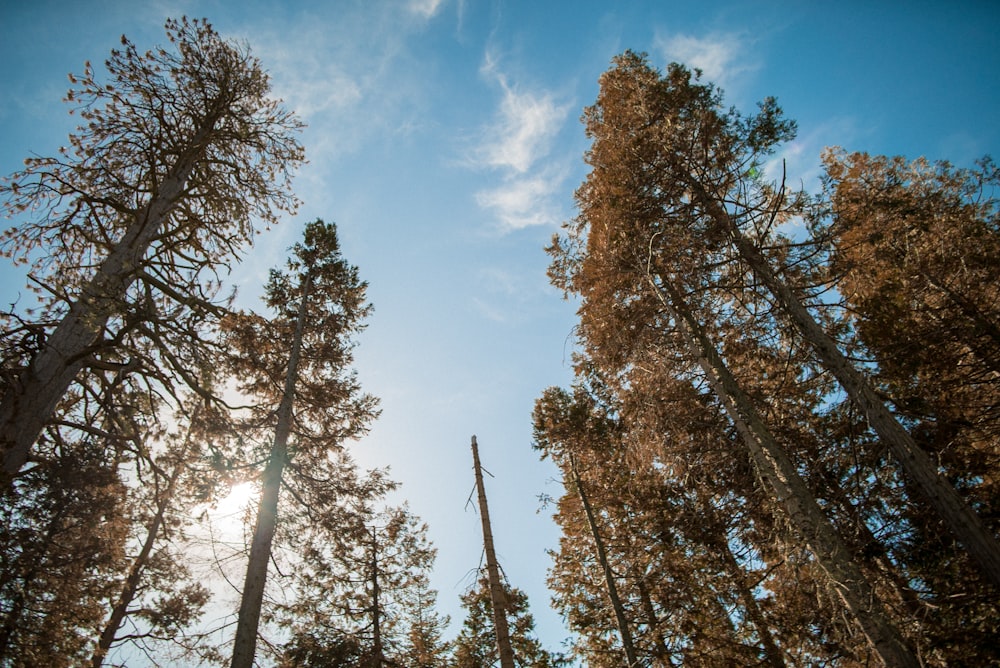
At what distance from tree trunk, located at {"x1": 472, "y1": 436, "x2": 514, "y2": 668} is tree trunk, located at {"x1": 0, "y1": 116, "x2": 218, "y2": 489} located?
6512mm

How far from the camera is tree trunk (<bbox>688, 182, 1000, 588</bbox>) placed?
519 centimetres

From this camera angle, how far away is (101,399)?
717 cm

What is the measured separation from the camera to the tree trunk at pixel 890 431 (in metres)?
5.19

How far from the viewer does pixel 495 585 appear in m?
7.26

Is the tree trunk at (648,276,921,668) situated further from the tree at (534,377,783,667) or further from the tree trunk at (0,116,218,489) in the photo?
the tree trunk at (0,116,218,489)

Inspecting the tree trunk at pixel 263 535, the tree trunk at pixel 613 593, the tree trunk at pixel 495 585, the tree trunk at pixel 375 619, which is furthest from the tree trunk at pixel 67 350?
the tree trunk at pixel 613 593

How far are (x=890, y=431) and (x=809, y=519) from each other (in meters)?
2.03

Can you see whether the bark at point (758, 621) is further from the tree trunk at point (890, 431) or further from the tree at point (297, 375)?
the tree at point (297, 375)

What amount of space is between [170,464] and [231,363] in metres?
6.58

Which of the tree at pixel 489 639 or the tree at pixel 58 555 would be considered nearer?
the tree at pixel 58 555

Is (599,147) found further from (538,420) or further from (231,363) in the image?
(231,363)

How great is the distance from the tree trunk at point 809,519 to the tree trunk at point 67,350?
885 cm

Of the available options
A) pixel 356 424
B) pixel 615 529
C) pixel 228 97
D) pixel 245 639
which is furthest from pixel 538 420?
pixel 228 97

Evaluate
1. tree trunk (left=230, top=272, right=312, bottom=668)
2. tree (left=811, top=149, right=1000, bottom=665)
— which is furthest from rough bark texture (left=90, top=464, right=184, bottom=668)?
tree (left=811, top=149, right=1000, bottom=665)
